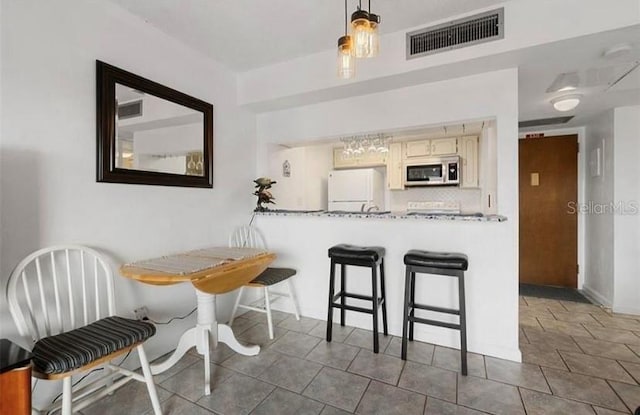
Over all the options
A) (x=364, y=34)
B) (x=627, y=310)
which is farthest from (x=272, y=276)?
(x=627, y=310)

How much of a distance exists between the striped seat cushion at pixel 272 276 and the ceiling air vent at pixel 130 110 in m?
1.49

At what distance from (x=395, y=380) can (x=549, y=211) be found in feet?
11.2

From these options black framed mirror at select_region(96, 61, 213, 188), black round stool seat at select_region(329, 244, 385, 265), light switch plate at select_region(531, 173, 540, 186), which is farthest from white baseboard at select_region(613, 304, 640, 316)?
black framed mirror at select_region(96, 61, 213, 188)

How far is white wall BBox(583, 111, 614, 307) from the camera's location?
3.09 m

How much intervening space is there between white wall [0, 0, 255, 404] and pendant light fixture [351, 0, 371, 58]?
63.4 inches

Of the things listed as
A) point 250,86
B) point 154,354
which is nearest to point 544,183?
point 250,86

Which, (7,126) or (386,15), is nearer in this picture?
(7,126)

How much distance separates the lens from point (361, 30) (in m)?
1.26

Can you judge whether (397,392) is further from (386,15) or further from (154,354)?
(386,15)

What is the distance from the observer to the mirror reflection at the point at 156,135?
6.29ft

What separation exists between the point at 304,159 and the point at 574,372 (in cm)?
342

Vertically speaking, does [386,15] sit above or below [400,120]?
above

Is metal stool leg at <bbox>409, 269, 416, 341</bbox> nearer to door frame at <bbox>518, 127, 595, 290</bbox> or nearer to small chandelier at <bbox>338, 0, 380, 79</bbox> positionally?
small chandelier at <bbox>338, 0, 380, 79</bbox>

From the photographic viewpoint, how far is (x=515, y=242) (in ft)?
6.82
